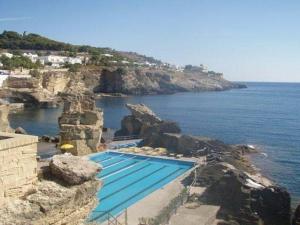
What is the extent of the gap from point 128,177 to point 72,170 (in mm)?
13780

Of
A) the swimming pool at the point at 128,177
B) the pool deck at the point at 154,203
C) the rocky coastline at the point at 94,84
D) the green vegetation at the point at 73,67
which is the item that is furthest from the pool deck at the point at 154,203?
the green vegetation at the point at 73,67

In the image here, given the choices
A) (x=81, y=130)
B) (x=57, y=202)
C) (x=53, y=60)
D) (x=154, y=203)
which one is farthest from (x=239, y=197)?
(x=53, y=60)

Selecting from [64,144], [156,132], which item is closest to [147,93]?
[156,132]

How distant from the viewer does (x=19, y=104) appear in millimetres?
76875

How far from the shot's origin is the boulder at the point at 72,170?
963 centimetres

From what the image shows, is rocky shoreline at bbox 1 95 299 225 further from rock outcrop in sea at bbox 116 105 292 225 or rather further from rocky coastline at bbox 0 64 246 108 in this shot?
rocky coastline at bbox 0 64 246 108

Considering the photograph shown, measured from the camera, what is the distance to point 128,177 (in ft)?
76.3

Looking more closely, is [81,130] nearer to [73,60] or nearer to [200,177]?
[200,177]

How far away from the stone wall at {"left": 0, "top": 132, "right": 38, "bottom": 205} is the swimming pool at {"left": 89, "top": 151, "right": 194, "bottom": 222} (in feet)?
25.1

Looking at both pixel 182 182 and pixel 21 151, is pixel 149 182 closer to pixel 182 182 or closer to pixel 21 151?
pixel 182 182

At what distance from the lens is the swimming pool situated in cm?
1875

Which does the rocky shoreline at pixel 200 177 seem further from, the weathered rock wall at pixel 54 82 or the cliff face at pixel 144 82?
the cliff face at pixel 144 82

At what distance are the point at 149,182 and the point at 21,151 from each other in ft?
47.4

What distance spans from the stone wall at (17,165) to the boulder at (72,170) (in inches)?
28.1
